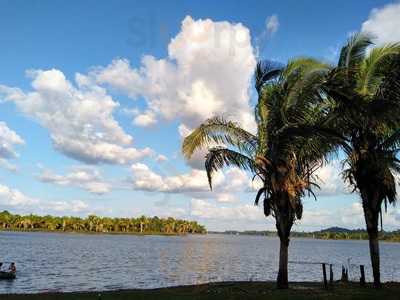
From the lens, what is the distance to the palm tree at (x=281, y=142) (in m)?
24.0

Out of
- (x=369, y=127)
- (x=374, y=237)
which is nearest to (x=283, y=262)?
(x=374, y=237)

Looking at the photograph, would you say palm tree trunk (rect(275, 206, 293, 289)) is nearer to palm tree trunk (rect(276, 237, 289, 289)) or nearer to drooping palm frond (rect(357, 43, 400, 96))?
palm tree trunk (rect(276, 237, 289, 289))

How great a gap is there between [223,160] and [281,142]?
3.22 meters

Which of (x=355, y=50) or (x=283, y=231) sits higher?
(x=355, y=50)

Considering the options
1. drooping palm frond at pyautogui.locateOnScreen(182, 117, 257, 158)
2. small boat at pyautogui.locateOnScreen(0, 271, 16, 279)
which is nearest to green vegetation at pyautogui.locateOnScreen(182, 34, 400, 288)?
drooping palm frond at pyautogui.locateOnScreen(182, 117, 257, 158)

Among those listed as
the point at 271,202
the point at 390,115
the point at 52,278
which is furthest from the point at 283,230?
the point at 52,278

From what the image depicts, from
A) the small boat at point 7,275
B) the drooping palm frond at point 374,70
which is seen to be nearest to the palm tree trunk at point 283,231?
the drooping palm frond at point 374,70

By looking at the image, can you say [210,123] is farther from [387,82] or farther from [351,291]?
[351,291]

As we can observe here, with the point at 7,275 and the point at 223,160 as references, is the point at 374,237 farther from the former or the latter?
the point at 7,275

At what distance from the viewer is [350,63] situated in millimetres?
25578

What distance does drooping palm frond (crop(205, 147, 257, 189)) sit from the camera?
82.4 feet

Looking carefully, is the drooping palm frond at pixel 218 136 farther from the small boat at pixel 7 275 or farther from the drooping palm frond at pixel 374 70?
the small boat at pixel 7 275

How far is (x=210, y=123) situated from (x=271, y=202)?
5.17m

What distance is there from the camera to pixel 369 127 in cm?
2331
